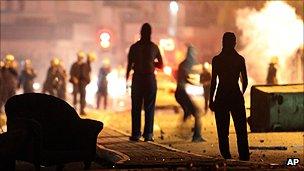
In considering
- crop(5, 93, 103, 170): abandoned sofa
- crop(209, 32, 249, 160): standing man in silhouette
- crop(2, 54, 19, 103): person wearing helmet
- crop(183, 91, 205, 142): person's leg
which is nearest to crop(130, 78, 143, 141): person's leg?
crop(183, 91, 205, 142): person's leg

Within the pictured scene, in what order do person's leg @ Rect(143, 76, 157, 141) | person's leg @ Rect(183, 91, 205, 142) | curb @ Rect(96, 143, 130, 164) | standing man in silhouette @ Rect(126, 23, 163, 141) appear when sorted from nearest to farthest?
curb @ Rect(96, 143, 130, 164) < standing man in silhouette @ Rect(126, 23, 163, 141) < person's leg @ Rect(143, 76, 157, 141) < person's leg @ Rect(183, 91, 205, 142)

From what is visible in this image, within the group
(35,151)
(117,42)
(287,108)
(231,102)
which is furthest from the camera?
(117,42)

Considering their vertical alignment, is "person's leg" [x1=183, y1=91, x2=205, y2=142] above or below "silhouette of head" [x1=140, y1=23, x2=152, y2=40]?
below

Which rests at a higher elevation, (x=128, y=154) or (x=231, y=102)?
(x=231, y=102)

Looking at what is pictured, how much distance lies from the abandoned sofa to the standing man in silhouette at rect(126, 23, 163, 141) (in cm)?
542

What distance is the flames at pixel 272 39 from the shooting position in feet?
127

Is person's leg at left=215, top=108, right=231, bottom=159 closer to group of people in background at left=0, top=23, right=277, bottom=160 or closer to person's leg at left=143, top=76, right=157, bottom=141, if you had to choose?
group of people in background at left=0, top=23, right=277, bottom=160

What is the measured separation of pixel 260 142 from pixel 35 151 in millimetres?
7360

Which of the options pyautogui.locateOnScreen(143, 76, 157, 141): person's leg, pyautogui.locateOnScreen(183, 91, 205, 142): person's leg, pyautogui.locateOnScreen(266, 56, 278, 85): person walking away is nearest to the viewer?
pyautogui.locateOnScreen(143, 76, 157, 141): person's leg

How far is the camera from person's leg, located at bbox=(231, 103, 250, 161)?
13641 millimetres

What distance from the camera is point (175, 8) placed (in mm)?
69438

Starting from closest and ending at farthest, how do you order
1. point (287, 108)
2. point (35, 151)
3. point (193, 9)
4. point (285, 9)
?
point (35, 151)
point (287, 108)
point (285, 9)
point (193, 9)

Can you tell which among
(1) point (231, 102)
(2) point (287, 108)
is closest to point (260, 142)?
(2) point (287, 108)

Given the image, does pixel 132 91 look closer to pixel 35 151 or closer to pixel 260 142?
pixel 260 142
